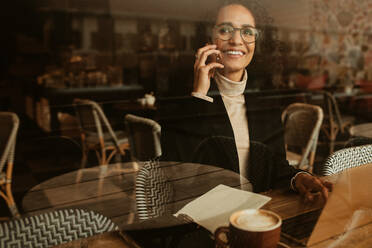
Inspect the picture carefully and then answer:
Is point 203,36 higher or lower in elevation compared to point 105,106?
higher

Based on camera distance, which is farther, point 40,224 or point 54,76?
point 54,76

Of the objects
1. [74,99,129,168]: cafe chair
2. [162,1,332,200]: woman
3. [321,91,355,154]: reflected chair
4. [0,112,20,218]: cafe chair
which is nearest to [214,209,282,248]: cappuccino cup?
[162,1,332,200]: woman

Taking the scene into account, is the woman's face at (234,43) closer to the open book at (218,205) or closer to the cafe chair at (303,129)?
the open book at (218,205)

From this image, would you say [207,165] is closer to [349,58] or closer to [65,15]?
[349,58]

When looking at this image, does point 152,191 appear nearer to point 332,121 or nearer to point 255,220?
point 255,220

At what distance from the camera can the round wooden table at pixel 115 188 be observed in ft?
4.79

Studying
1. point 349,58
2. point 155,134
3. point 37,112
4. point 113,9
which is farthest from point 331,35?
point 37,112

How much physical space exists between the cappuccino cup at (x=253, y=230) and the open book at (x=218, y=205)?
0.14 m

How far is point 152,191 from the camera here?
1.46 meters

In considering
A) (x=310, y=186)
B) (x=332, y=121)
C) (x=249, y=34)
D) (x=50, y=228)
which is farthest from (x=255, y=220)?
(x=332, y=121)

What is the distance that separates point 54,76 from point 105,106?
2.23 ft

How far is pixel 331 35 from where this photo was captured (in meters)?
4.55

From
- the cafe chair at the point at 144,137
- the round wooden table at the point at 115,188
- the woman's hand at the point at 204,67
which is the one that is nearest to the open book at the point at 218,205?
the round wooden table at the point at 115,188

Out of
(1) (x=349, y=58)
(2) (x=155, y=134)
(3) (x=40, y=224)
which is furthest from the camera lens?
(1) (x=349, y=58)
